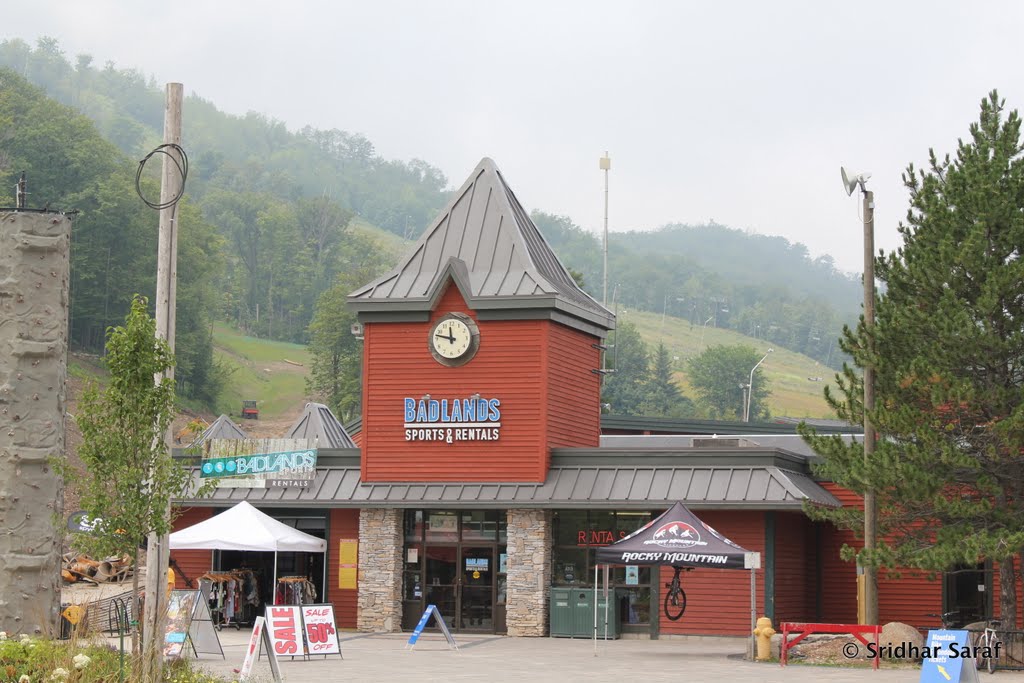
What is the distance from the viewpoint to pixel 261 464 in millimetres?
34219

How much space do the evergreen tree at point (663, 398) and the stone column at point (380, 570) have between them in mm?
97065

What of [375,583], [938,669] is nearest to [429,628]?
[375,583]

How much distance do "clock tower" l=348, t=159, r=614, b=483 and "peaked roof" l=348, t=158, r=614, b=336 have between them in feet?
0.13

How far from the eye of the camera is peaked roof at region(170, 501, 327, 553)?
3027cm

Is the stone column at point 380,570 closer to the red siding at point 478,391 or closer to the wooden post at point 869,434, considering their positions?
the red siding at point 478,391

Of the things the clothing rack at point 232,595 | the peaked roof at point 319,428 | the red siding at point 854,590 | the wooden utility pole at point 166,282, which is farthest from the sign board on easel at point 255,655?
the peaked roof at point 319,428

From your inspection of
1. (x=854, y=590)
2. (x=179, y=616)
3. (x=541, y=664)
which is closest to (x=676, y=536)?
(x=541, y=664)

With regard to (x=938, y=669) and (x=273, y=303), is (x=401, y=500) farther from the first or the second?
(x=273, y=303)

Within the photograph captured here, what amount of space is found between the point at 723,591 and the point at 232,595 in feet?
36.7

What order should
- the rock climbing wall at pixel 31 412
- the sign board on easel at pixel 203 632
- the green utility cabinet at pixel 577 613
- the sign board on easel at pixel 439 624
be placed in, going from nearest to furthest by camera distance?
the rock climbing wall at pixel 31 412, the sign board on easel at pixel 203 632, the sign board on easel at pixel 439 624, the green utility cabinet at pixel 577 613

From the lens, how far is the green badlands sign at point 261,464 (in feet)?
111

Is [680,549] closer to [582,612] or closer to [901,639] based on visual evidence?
[901,639]

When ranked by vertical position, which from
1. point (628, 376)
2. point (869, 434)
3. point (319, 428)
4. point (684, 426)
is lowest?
point (869, 434)

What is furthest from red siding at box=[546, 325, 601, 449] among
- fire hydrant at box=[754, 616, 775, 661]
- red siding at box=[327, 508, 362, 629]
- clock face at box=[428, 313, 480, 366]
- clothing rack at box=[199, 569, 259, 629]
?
fire hydrant at box=[754, 616, 775, 661]
